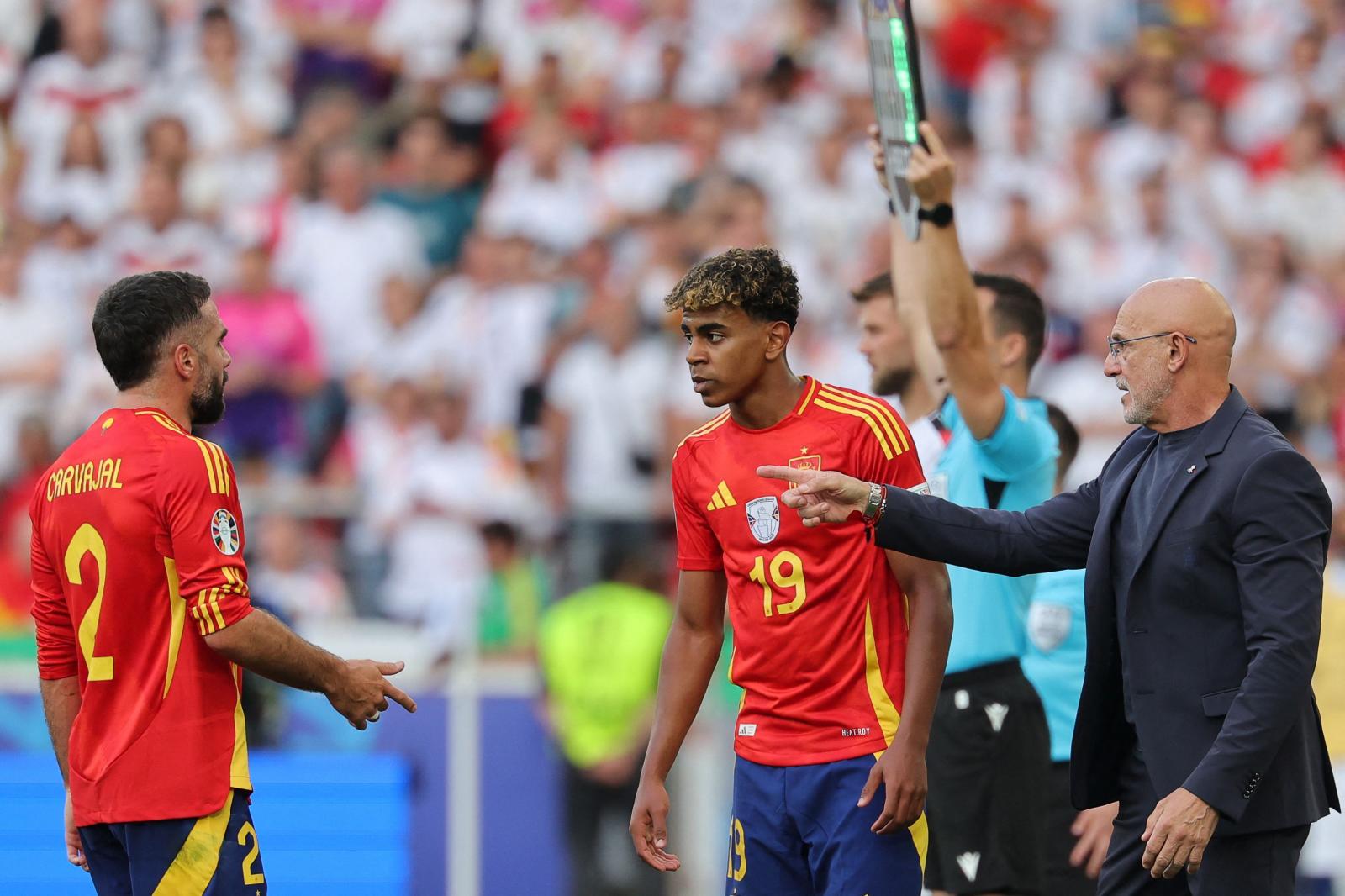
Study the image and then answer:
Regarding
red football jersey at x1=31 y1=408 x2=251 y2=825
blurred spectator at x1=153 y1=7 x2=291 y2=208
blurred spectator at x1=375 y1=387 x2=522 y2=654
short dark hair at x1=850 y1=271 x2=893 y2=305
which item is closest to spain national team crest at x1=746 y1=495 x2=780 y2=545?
red football jersey at x1=31 y1=408 x2=251 y2=825

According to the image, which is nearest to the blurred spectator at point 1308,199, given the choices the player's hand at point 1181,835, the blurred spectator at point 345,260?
the blurred spectator at point 345,260

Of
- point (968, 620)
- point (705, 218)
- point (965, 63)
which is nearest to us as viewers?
point (968, 620)

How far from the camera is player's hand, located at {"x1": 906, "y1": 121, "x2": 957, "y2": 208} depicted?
6238 mm

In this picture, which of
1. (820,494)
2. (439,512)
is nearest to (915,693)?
(820,494)

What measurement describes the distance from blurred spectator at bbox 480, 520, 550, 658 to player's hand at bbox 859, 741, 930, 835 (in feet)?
17.9

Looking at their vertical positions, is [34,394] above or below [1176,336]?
above

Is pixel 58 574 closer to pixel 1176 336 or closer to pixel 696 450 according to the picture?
pixel 696 450

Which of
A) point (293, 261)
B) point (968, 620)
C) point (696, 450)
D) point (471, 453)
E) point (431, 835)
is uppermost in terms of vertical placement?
point (293, 261)

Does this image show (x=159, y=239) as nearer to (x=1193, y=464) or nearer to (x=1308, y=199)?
(x=1308, y=199)

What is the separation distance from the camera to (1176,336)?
16.1ft

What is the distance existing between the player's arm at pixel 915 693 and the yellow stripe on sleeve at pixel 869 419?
31 centimetres

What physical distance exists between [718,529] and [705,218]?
25.3ft

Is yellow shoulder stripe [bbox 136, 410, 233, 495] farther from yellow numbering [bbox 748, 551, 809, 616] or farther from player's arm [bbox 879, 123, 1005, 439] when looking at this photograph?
player's arm [bbox 879, 123, 1005, 439]

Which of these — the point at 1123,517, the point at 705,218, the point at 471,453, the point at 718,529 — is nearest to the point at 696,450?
the point at 718,529
